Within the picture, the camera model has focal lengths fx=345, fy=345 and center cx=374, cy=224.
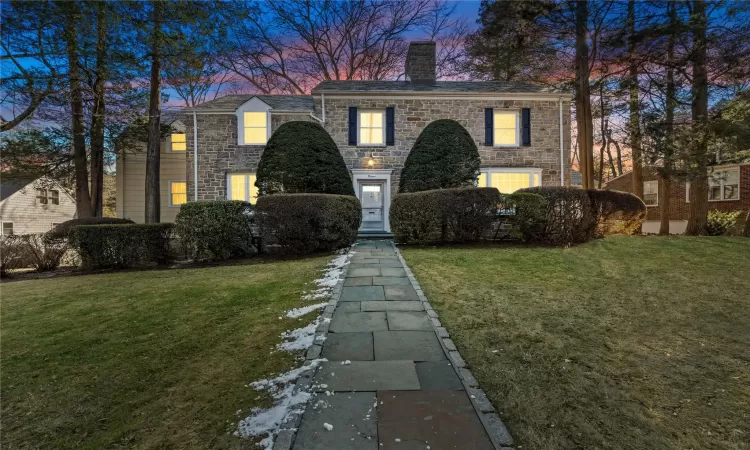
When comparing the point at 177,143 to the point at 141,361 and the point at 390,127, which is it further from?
the point at 141,361

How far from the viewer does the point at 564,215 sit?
26.3 feet

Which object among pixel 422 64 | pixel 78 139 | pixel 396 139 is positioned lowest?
pixel 396 139

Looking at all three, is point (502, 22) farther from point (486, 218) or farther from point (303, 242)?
point (303, 242)

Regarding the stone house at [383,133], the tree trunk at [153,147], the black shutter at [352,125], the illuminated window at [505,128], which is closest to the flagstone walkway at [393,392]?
the stone house at [383,133]

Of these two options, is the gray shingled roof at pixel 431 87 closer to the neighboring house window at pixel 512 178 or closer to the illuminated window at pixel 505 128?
the illuminated window at pixel 505 128

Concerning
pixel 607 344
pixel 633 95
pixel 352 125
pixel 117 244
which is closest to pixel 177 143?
pixel 352 125

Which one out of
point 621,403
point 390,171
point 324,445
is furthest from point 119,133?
point 621,403

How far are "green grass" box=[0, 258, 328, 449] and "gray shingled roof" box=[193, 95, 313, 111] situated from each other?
8856 millimetres

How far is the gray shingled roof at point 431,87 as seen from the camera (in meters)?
13.1

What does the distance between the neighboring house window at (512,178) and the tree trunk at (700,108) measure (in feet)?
14.6

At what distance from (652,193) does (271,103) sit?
2184 cm

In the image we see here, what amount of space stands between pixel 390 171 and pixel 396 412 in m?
11.0

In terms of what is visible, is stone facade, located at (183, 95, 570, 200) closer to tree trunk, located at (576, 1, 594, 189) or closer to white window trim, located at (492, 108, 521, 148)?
white window trim, located at (492, 108, 521, 148)

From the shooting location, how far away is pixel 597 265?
6.28m
